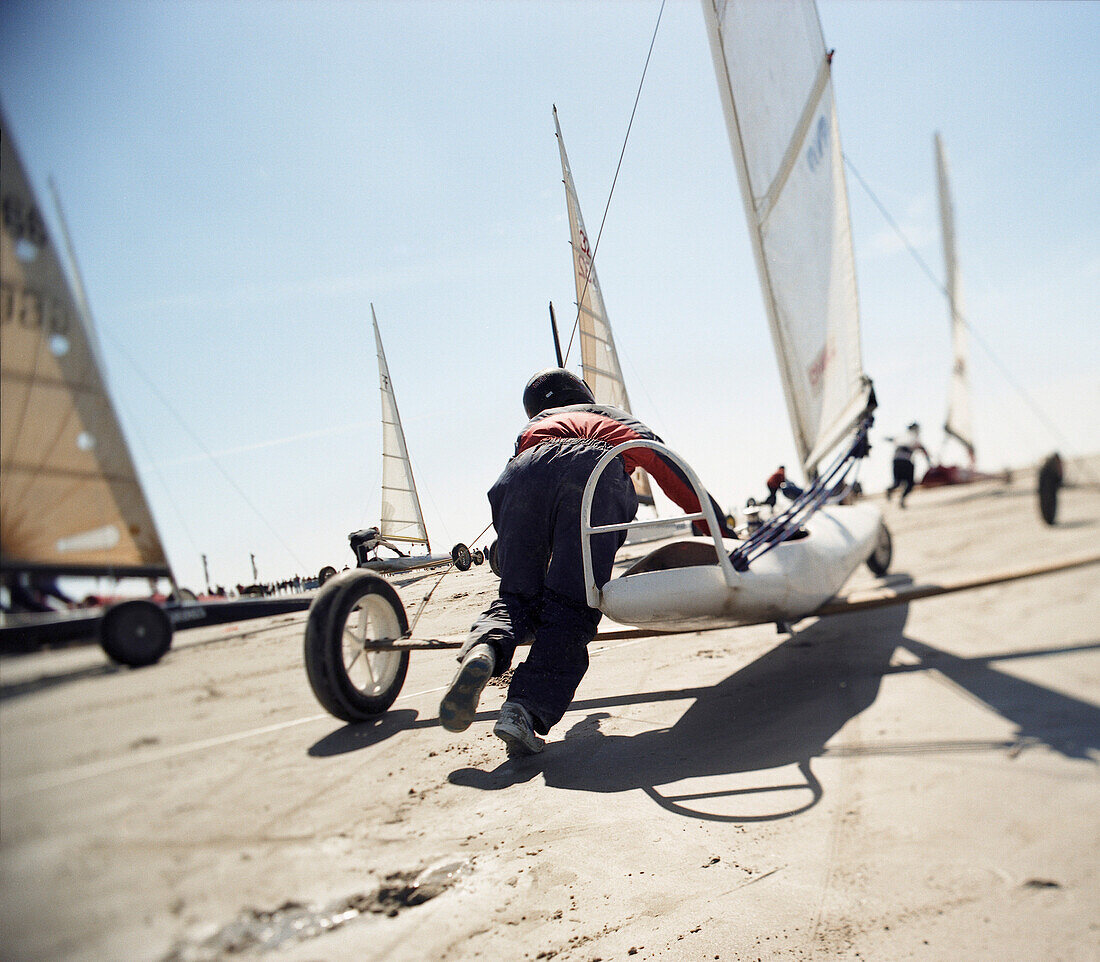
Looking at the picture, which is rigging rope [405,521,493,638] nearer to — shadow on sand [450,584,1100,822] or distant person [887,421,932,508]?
shadow on sand [450,584,1100,822]

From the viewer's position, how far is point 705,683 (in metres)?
1.68

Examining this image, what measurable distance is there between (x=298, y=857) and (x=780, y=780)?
94 centimetres

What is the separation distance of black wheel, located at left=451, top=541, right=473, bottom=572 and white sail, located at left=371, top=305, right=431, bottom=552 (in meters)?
0.05

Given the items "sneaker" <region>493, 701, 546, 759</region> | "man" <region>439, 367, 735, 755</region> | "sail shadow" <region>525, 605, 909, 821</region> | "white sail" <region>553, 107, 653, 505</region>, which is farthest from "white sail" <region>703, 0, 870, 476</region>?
"sneaker" <region>493, 701, 546, 759</region>

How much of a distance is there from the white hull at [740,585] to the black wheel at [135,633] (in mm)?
751

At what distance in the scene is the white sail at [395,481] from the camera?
95 cm

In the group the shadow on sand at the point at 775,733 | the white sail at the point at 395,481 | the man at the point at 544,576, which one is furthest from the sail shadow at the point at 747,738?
the white sail at the point at 395,481

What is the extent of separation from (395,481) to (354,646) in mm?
287

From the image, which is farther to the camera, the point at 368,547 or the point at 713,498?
the point at 713,498

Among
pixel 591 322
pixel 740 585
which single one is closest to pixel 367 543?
pixel 740 585

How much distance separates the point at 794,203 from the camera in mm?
3068

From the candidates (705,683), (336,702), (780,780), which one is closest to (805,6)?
(705,683)

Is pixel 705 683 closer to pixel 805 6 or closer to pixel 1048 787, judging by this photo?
pixel 1048 787

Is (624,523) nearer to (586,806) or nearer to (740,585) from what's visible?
(740,585)
